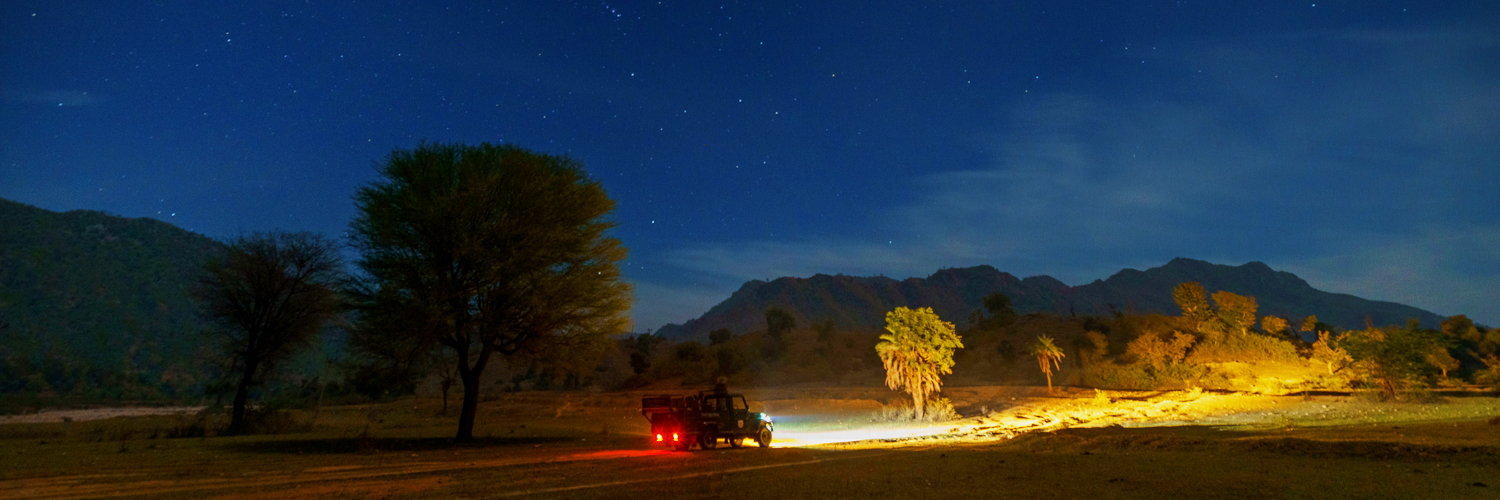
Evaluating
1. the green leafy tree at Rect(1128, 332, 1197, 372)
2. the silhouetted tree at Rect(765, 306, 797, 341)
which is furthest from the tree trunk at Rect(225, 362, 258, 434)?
the silhouetted tree at Rect(765, 306, 797, 341)

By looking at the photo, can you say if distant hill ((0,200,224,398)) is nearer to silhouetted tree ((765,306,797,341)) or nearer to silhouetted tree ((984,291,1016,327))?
silhouetted tree ((765,306,797,341))

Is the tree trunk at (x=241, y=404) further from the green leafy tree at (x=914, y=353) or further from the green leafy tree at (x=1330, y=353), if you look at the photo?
the green leafy tree at (x=1330, y=353)

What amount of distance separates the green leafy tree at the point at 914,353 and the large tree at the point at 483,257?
44.7 ft

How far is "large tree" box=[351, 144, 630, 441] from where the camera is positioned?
878 inches

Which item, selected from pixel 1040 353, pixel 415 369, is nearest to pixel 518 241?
pixel 415 369

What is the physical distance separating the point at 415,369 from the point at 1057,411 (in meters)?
28.6

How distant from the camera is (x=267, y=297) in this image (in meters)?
29.8

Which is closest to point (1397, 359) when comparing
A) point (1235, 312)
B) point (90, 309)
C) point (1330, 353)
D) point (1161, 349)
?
point (1330, 353)

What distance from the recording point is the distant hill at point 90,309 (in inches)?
2680

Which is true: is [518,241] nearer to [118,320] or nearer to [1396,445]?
[1396,445]

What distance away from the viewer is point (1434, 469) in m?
11.1

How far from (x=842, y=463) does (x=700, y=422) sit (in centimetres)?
720

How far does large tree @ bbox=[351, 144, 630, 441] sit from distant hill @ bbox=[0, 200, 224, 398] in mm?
65852

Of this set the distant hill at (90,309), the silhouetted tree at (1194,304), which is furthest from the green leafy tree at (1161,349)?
the distant hill at (90,309)
